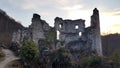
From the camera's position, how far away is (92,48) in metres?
53.5

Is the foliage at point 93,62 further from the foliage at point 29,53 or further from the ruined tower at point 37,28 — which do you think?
the ruined tower at point 37,28

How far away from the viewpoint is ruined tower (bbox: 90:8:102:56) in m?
53.6

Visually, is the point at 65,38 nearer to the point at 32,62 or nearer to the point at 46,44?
the point at 46,44

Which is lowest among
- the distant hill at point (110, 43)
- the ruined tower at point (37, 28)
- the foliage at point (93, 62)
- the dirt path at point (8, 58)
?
the foliage at point (93, 62)

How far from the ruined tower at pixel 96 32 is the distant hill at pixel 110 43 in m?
14.8

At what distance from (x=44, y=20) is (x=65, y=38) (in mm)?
6445

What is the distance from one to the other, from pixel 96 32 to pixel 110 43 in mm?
18295

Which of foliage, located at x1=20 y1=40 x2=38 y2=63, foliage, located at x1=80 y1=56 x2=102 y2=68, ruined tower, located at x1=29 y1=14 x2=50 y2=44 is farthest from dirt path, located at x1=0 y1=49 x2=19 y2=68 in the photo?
foliage, located at x1=80 y1=56 x2=102 y2=68

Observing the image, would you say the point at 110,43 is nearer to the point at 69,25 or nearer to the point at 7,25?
the point at 69,25

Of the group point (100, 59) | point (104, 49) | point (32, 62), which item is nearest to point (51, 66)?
point (32, 62)

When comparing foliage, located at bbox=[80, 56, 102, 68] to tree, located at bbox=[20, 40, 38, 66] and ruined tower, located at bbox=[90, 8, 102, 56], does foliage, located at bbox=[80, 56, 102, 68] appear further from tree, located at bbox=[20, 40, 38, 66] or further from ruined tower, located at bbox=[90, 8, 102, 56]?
tree, located at bbox=[20, 40, 38, 66]

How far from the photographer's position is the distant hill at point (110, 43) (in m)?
69.4

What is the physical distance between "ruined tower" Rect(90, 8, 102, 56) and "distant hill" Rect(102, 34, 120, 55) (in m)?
14.8

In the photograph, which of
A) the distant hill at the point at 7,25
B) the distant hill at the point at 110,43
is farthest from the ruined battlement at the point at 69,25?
the distant hill at the point at 110,43
